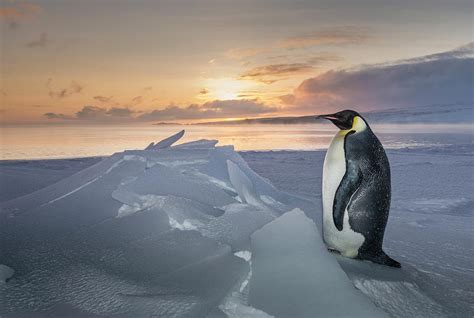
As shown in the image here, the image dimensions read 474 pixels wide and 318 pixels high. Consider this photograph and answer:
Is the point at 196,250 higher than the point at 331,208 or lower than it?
lower

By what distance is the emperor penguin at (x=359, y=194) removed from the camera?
2.62 metres

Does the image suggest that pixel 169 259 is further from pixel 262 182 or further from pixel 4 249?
pixel 262 182

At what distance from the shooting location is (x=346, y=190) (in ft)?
8.55

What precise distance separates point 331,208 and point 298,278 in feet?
2.46

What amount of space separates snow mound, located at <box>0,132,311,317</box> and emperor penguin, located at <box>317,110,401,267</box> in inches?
23.4

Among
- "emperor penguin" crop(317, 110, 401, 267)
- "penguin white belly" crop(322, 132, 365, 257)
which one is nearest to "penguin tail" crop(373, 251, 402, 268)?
"emperor penguin" crop(317, 110, 401, 267)

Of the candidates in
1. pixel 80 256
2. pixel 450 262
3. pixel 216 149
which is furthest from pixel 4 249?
pixel 450 262

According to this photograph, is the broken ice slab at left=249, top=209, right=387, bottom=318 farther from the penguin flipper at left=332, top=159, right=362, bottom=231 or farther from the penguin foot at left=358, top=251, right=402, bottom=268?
the penguin foot at left=358, top=251, right=402, bottom=268

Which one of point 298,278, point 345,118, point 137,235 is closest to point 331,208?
point 345,118

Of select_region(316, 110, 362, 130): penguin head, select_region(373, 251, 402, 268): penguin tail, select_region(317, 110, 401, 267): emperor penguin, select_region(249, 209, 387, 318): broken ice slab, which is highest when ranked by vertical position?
select_region(316, 110, 362, 130): penguin head

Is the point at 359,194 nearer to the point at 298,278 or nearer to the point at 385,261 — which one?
the point at 385,261

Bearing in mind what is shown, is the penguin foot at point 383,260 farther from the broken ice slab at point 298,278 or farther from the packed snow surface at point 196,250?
the broken ice slab at point 298,278

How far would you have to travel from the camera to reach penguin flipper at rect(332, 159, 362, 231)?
2.60 metres

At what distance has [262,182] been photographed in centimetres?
441
